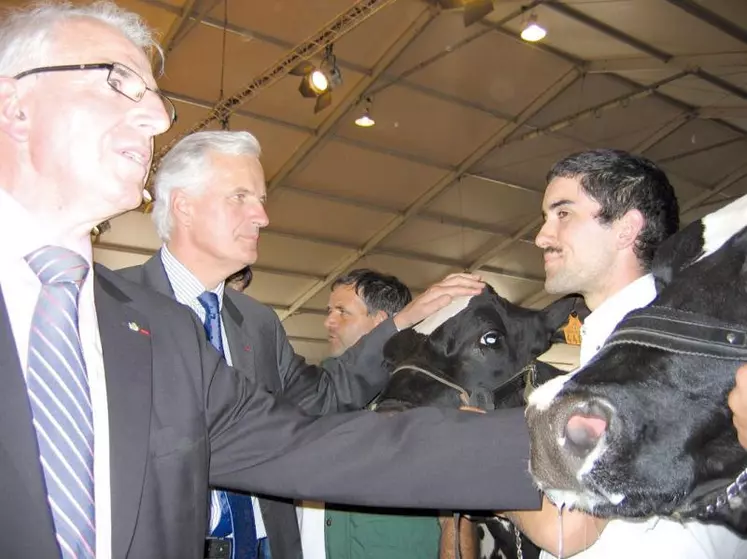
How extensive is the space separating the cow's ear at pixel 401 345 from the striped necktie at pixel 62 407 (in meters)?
1.82

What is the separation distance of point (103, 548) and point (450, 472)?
0.71 metres


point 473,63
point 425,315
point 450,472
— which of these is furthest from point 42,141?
point 473,63

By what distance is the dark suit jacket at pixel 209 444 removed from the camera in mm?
1361

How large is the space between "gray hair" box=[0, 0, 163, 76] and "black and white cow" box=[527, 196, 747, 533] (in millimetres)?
1291

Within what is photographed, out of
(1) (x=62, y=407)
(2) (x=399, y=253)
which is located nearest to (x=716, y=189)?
(2) (x=399, y=253)

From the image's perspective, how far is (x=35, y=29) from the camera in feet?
5.38

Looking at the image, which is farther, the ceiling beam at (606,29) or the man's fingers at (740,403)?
the ceiling beam at (606,29)

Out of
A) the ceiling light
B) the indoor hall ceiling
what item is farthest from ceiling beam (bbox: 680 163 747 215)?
the ceiling light

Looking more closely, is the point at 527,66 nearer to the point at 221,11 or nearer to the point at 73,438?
the point at 221,11

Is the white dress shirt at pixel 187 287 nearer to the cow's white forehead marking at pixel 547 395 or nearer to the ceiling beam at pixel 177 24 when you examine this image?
the cow's white forehead marking at pixel 547 395

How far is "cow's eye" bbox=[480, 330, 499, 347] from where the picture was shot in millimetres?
2984

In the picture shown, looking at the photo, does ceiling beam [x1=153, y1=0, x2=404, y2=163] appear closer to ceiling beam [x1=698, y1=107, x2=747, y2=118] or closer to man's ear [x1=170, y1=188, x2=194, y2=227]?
man's ear [x1=170, y1=188, x2=194, y2=227]

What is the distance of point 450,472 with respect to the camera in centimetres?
159

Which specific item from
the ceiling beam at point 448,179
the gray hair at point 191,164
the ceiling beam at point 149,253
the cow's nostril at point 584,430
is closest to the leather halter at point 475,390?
the gray hair at point 191,164
